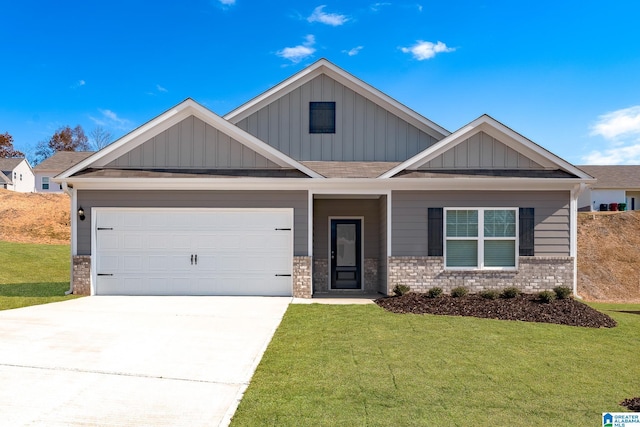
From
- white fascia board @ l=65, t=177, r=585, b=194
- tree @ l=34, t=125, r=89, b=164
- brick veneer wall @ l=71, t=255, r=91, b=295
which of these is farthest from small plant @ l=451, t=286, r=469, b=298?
tree @ l=34, t=125, r=89, b=164

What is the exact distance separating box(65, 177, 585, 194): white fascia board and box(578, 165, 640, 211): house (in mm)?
29952

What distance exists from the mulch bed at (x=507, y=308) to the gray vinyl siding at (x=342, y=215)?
A: 9.74 ft

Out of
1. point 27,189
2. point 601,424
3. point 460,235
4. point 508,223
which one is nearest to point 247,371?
point 601,424

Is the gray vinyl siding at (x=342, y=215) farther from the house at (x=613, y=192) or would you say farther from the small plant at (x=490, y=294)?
the house at (x=613, y=192)

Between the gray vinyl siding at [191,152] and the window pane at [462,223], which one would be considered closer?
the window pane at [462,223]

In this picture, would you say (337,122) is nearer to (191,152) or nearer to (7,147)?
(191,152)

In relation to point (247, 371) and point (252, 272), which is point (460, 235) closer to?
point (252, 272)

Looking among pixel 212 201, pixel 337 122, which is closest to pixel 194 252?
pixel 212 201

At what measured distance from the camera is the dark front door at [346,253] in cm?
1373

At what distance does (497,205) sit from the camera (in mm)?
11484

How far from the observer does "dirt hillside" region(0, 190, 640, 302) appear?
65.0 feet

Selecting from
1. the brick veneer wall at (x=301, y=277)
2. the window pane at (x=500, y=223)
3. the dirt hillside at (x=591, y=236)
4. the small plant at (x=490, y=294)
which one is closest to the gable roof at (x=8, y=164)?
the dirt hillside at (x=591, y=236)

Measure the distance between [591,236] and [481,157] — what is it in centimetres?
1714

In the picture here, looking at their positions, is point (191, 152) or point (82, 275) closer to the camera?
point (82, 275)
